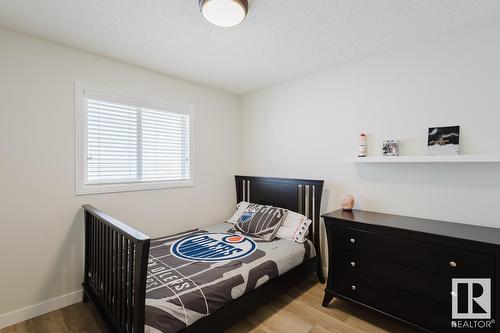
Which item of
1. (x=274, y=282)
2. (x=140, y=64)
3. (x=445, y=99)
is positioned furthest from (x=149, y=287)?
(x=445, y=99)

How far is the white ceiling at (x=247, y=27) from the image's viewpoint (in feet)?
5.15

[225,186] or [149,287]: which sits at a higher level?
[225,186]

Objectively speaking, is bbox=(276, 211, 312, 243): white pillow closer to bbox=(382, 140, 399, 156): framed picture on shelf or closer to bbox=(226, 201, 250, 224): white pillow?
bbox=(226, 201, 250, 224): white pillow

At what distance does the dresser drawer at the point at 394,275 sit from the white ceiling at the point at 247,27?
5.81ft

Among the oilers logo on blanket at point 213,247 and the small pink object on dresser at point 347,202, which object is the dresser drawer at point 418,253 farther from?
the oilers logo on blanket at point 213,247

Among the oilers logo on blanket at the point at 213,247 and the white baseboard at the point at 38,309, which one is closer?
the white baseboard at the point at 38,309

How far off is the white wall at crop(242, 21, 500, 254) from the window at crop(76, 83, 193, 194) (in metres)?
1.25

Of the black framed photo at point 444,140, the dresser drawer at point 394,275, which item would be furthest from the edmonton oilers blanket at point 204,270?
the black framed photo at point 444,140

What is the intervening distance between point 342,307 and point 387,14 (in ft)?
7.63

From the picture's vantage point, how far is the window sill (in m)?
2.18

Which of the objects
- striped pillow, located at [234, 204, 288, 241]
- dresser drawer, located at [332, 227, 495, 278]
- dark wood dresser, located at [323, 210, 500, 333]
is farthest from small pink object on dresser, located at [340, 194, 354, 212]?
striped pillow, located at [234, 204, 288, 241]

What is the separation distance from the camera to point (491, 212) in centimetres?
172

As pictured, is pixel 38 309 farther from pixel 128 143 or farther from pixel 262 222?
pixel 262 222

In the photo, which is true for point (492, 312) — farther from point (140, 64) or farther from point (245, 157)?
point (140, 64)
